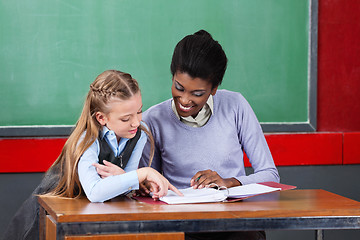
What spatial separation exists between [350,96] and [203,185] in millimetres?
1519

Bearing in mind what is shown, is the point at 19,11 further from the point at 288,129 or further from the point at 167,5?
the point at 288,129

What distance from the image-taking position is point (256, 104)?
2.79 m

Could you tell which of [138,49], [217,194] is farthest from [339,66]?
[217,194]

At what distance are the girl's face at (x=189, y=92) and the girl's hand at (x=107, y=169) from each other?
1.28 ft

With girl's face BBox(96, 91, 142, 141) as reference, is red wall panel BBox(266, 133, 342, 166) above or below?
below

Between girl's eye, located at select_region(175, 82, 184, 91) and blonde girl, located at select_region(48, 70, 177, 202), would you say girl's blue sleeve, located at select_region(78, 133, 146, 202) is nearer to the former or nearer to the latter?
blonde girl, located at select_region(48, 70, 177, 202)

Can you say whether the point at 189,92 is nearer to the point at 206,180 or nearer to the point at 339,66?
the point at 206,180

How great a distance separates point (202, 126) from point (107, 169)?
555 mm

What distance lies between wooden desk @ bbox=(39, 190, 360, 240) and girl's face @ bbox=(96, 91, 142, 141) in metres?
0.27

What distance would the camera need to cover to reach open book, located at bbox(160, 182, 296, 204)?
151 cm

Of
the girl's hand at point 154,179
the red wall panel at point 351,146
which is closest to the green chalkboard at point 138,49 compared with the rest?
the red wall panel at point 351,146

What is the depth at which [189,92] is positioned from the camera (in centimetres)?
188

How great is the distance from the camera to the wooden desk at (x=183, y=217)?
50.5 inches

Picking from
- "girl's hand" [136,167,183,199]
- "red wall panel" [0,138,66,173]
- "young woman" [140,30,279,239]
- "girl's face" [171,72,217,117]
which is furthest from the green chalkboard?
"girl's hand" [136,167,183,199]
